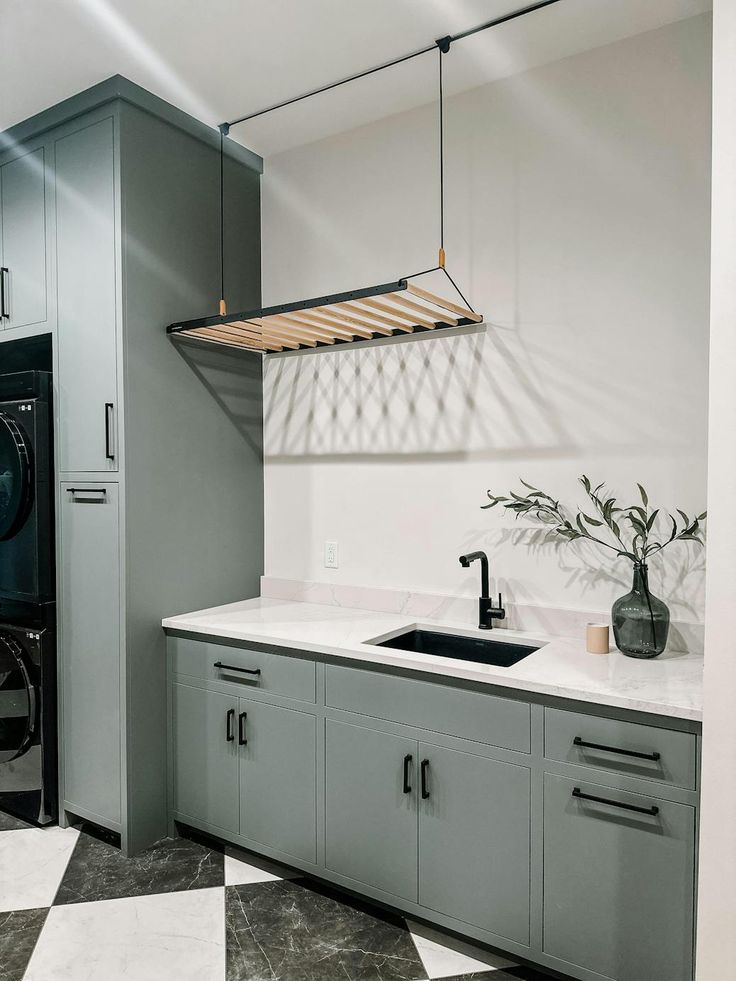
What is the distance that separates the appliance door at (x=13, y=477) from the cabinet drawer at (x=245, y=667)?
74cm

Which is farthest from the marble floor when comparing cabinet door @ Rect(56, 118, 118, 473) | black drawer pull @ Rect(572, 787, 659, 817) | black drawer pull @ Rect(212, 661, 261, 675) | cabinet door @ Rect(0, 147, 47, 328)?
A: cabinet door @ Rect(0, 147, 47, 328)

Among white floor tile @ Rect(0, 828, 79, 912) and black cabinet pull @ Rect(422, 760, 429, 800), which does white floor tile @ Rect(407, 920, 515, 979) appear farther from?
white floor tile @ Rect(0, 828, 79, 912)

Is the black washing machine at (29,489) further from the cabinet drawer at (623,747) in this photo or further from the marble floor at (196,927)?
the cabinet drawer at (623,747)

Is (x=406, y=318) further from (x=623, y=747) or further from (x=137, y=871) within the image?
(x=137, y=871)

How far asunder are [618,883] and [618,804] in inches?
7.8

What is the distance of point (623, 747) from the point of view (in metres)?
1.67

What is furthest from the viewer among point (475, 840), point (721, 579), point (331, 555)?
point (331, 555)

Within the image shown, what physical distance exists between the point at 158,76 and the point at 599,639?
7.52 ft

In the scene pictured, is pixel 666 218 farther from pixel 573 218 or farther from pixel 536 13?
pixel 536 13

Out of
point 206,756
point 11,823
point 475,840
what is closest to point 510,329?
point 475,840

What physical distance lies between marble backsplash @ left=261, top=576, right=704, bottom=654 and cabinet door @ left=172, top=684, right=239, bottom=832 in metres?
0.59

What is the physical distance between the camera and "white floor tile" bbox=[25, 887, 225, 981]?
6.07 feet

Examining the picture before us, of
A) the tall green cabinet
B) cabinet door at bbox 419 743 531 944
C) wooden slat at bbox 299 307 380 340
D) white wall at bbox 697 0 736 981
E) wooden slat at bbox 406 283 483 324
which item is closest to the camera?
white wall at bbox 697 0 736 981

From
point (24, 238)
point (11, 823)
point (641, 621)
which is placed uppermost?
point (24, 238)
